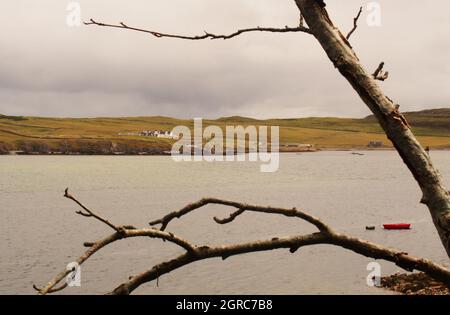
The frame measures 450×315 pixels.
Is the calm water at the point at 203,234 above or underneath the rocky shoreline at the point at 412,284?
above

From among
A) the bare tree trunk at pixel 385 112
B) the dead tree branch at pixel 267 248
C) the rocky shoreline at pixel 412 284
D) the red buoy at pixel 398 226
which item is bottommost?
the rocky shoreline at pixel 412 284

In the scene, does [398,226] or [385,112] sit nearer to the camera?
[385,112]

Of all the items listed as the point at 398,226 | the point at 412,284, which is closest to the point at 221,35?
the point at 412,284

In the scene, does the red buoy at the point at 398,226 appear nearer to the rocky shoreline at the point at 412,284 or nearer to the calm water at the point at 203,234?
the calm water at the point at 203,234

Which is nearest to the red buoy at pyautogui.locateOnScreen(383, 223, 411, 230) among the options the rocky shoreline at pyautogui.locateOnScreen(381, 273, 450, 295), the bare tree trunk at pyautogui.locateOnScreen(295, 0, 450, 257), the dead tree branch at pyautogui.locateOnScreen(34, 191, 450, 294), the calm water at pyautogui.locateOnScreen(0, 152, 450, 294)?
the calm water at pyautogui.locateOnScreen(0, 152, 450, 294)

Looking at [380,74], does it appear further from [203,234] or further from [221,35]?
[203,234]

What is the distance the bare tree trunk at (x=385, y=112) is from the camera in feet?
12.1

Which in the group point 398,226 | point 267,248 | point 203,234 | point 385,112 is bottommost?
point 267,248

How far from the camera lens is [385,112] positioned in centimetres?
372

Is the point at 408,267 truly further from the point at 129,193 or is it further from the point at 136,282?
the point at 129,193

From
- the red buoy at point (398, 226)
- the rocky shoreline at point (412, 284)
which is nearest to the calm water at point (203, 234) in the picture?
the red buoy at point (398, 226)
